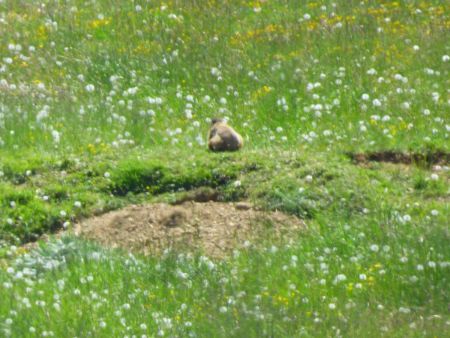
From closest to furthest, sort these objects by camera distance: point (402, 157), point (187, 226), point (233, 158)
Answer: point (187, 226)
point (233, 158)
point (402, 157)

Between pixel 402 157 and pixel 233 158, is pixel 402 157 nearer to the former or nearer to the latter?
pixel 402 157

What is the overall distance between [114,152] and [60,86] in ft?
7.56

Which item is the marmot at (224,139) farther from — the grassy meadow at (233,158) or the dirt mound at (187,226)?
the dirt mound at (187,226)

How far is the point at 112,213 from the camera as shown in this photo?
10.7 meters

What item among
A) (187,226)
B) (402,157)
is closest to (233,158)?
(187,226)

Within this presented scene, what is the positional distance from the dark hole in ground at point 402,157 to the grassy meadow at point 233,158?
1.5 inches

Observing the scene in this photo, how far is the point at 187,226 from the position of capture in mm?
10328

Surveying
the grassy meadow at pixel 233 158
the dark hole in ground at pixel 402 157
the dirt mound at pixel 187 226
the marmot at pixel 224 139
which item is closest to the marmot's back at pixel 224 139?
the marmot at pixel 224 139

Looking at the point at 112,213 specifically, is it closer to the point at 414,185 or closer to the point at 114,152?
the point at 114,152

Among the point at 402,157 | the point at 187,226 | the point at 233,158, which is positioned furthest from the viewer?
the point at 402,157

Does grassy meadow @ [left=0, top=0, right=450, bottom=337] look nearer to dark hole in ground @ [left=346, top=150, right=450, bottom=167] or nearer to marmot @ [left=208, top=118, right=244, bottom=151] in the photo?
dark hole in ground @ [left=346, top=150, right=450, bottom=167]

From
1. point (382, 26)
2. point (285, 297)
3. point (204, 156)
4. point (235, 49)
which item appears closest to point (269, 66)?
point (235, 49)

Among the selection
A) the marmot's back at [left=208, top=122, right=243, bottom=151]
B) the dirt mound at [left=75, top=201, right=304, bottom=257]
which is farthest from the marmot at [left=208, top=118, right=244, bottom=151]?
the dirt mound at [left=75, top=201, right=304, bottom=257]

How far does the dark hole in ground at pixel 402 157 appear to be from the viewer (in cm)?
1116
